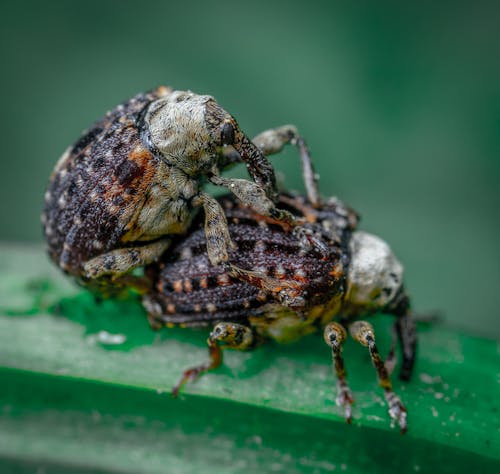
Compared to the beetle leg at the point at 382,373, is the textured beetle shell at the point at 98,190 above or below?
above

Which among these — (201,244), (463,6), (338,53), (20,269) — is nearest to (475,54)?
(463,6)

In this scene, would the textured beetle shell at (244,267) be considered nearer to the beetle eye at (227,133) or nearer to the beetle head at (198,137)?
the beetle head at (198,137)

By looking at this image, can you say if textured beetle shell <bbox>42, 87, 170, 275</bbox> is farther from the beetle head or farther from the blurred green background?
the blurred green background

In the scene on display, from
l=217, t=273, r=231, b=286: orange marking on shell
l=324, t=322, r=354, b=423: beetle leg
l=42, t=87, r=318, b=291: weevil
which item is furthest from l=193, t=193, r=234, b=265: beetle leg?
Answer: l=324, t=322, r=354, b=423: beetle leg

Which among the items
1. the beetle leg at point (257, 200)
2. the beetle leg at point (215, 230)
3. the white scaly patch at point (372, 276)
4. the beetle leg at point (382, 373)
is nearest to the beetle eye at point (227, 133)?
Answer: the beetle leg at point (257, 200)

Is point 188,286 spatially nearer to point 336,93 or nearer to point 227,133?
point 227,133

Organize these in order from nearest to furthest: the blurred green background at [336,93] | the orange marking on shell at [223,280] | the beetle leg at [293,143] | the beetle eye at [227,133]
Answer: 1. the beetle eye at [227,133]
2. the orange marking on shell at [223,280]
3. the beetle leg at [293,143]
4. the blurred green background at [336,93]
